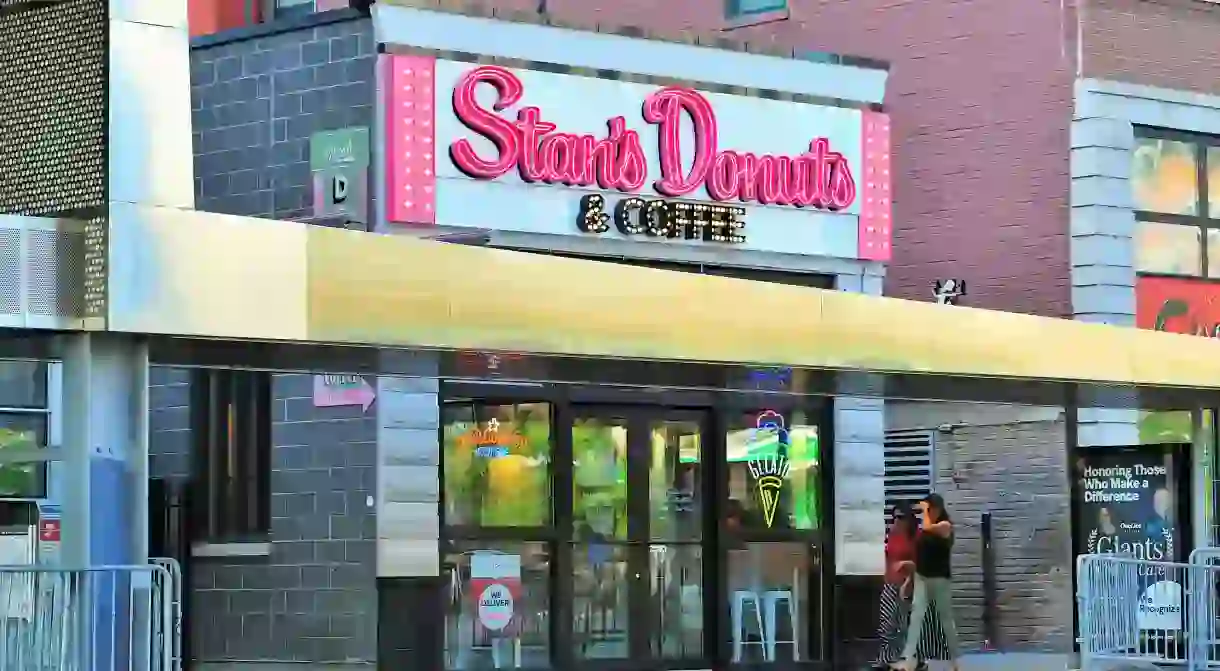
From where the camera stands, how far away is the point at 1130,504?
18.4 metres

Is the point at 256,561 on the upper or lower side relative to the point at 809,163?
lower

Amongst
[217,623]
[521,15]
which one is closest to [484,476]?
[217,623]

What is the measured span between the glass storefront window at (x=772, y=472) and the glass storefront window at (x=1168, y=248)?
13.4 feet

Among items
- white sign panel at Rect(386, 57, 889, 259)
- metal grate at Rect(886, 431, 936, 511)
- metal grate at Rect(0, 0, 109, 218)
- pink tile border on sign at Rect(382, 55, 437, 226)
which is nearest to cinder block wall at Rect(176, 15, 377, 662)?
pink tile border on sign at Rect(382, 55, 437, 226)

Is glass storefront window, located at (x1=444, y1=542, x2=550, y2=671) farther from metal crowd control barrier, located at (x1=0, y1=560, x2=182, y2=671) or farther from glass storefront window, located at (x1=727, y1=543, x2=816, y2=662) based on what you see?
metal crowd control barrier, located at (x1=0, y1=560, x2=182, y2=671)

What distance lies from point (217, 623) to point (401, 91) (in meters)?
4.58

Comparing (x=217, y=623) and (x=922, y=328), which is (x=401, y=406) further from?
(x=922, y=328)

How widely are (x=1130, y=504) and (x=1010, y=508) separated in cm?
265

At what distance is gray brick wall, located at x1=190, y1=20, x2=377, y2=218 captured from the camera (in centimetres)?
1700

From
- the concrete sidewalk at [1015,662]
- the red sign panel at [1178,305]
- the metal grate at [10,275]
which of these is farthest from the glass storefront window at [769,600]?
the metal grate at [10,275]

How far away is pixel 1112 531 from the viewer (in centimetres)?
1853

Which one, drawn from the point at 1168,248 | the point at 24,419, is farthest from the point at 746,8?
the point at 24,419

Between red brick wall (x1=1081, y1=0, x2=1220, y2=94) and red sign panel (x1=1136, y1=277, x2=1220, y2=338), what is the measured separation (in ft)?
6.29

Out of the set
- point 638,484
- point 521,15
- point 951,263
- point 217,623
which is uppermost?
point 521,15
